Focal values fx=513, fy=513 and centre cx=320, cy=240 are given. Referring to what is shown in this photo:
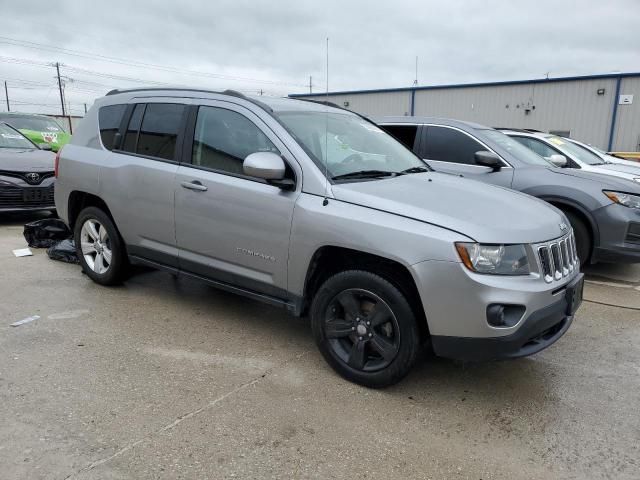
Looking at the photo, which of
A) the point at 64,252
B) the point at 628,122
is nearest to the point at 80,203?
the point at 64,252

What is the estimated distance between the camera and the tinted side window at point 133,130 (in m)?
4.50

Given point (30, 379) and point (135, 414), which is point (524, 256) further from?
point (30, 379)

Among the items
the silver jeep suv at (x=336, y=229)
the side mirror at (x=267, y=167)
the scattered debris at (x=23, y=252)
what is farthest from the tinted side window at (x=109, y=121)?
the scattered debris at (x=23, y=252)

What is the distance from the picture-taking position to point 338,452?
2.60 meters

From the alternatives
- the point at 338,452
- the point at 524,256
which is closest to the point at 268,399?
the point at 338,452

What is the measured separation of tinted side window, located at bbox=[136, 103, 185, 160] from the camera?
164 inches

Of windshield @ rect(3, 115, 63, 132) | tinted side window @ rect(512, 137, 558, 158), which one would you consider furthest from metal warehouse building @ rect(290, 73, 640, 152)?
windshield @ rect(3, 115, 63, 132)

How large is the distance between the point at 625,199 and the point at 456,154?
6.14ft

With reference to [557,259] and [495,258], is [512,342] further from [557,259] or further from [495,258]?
[557,259]

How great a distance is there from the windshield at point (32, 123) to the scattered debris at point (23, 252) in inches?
241

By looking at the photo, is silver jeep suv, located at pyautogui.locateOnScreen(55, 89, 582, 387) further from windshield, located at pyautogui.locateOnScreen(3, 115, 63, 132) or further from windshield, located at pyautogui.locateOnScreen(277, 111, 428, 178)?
windshield, located at pyautogui.locateOnScreen(3, 115, 63, 132)

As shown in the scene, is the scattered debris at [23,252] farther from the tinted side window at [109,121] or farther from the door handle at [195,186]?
the door handle at [195,186]

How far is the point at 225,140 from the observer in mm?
3848

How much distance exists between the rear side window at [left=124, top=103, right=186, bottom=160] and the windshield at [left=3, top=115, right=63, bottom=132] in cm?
836
